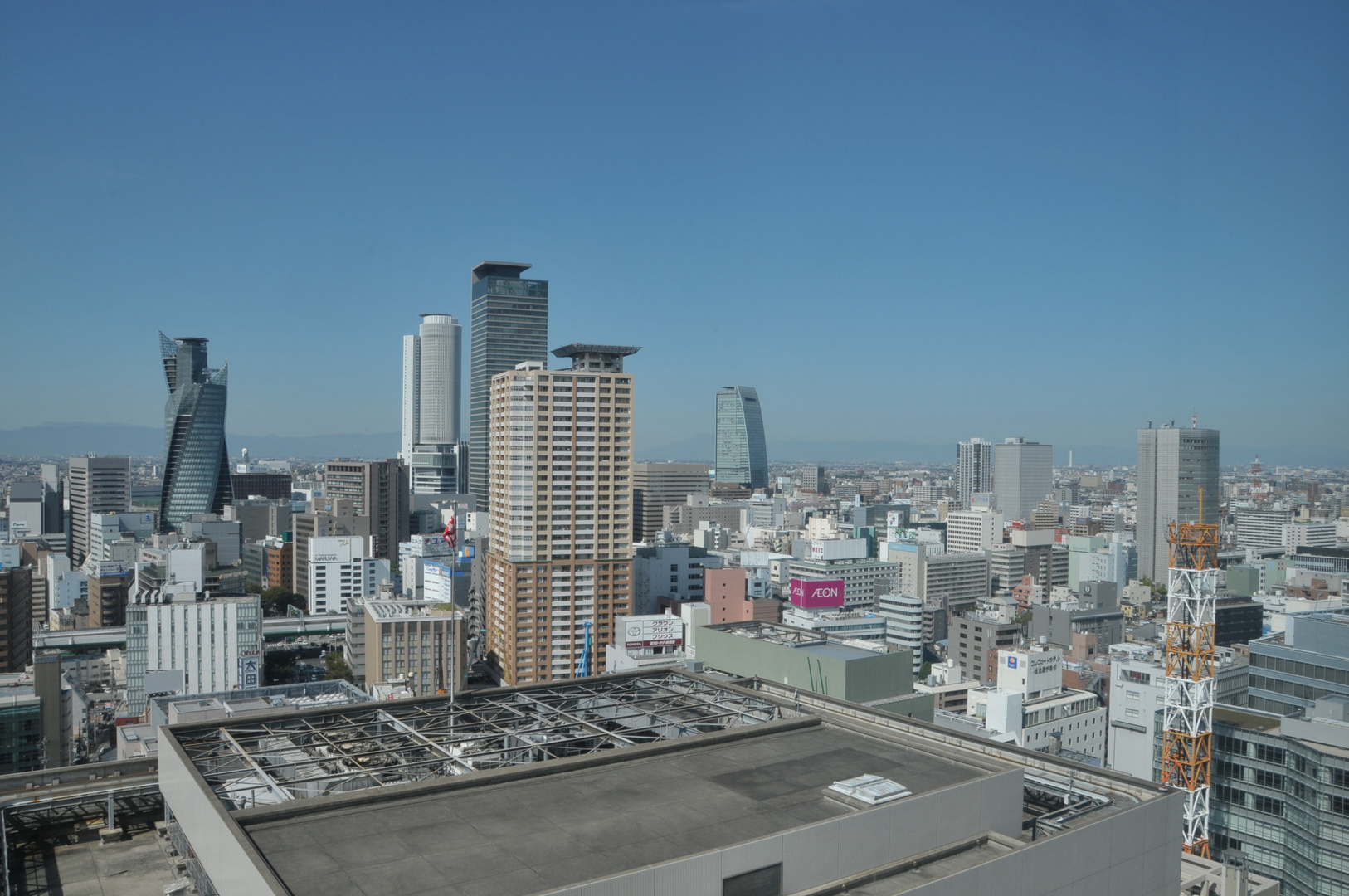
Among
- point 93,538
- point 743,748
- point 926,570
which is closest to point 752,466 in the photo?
point 926,570

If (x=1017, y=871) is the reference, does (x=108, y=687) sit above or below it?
below

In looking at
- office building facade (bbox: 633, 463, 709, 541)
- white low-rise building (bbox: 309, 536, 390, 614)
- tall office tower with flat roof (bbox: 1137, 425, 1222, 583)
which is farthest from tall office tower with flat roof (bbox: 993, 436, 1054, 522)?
white low-rise building (bbox: 309, 536, 390, 614)

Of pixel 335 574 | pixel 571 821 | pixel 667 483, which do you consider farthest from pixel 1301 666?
pixel 667 483

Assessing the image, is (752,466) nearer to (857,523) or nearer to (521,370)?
(857,523)

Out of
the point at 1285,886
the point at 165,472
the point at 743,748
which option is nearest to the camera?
the point at 743,748

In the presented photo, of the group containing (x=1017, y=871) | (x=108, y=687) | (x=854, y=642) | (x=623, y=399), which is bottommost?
Answer: (x=108, y=687)

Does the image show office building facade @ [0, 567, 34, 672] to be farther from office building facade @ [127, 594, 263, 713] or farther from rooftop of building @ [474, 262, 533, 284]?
rooftop of building @ [474, 262, 533, 284]
